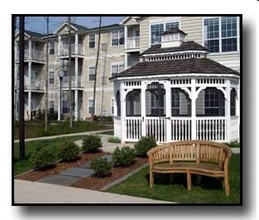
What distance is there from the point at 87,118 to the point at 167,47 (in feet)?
3.52

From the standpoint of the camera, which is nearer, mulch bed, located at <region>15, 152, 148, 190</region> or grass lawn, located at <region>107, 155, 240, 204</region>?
grass lawn, located at <region>107, 155, 240, 204</region>

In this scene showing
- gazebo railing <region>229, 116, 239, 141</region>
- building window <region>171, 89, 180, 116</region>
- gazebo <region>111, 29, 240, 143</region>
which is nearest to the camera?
gazebo railing <region>229, 116, 239, 141</region>

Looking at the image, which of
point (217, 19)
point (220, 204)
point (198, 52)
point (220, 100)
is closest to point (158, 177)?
point (220, 204)

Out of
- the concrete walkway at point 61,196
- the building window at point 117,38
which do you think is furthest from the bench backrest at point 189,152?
the building window at point 117,38

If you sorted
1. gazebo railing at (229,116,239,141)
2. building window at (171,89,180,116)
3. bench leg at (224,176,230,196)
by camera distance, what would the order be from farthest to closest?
building window at (171,89,180,116) → gazebo railing at (229,116,239,141) → bench leg at (224,176,230,196)

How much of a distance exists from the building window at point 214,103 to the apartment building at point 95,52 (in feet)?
1.11

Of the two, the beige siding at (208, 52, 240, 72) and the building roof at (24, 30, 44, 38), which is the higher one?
the building roof at (24, 30, 44, 38)

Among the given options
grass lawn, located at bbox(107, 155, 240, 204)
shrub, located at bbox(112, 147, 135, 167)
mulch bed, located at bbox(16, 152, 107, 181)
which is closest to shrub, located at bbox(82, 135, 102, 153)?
mulch bed, located at bbox(16, 152, 107, 181)

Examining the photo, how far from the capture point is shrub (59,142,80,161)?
460cm

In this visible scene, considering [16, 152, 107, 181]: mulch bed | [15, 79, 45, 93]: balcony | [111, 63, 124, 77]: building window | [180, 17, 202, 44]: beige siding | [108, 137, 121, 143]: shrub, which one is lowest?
[16, 152, 107, 181]: mulch bed

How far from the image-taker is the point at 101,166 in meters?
4.53

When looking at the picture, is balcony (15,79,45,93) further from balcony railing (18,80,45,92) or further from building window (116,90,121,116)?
building window (116,90,121,116)

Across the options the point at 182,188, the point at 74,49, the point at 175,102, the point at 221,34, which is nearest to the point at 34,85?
the point at 74,49
